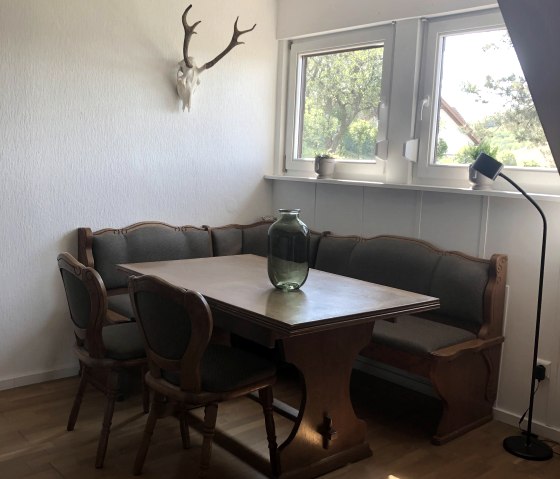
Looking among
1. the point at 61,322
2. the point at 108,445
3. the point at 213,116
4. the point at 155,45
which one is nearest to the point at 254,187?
the point at 213,116

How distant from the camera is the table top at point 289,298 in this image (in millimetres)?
2293

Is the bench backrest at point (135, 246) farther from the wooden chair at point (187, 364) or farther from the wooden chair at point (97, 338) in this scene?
the wooden chair at point (187, 364)

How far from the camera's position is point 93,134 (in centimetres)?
366

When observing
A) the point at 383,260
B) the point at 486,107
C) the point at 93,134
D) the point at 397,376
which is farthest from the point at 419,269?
the point at 93,134

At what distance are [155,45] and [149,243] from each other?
123 centimetres

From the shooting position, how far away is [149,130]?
389 centimetres

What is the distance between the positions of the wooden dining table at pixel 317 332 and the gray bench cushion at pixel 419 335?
395 mm

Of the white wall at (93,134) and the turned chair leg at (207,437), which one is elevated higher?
the white wall at (93,134)

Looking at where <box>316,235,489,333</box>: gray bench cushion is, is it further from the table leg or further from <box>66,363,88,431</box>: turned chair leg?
<box>66,363,88,431</box>: turned chair leg

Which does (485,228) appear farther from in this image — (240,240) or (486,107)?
(240,240)

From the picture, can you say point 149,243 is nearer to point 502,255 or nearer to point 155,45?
point 155,45

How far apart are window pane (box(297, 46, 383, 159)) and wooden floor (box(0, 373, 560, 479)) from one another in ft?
5.68

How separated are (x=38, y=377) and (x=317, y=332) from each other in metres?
1.97

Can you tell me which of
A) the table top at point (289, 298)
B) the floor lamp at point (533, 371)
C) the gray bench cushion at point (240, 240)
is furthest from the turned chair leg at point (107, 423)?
the floor lamp at point (533, 371)
